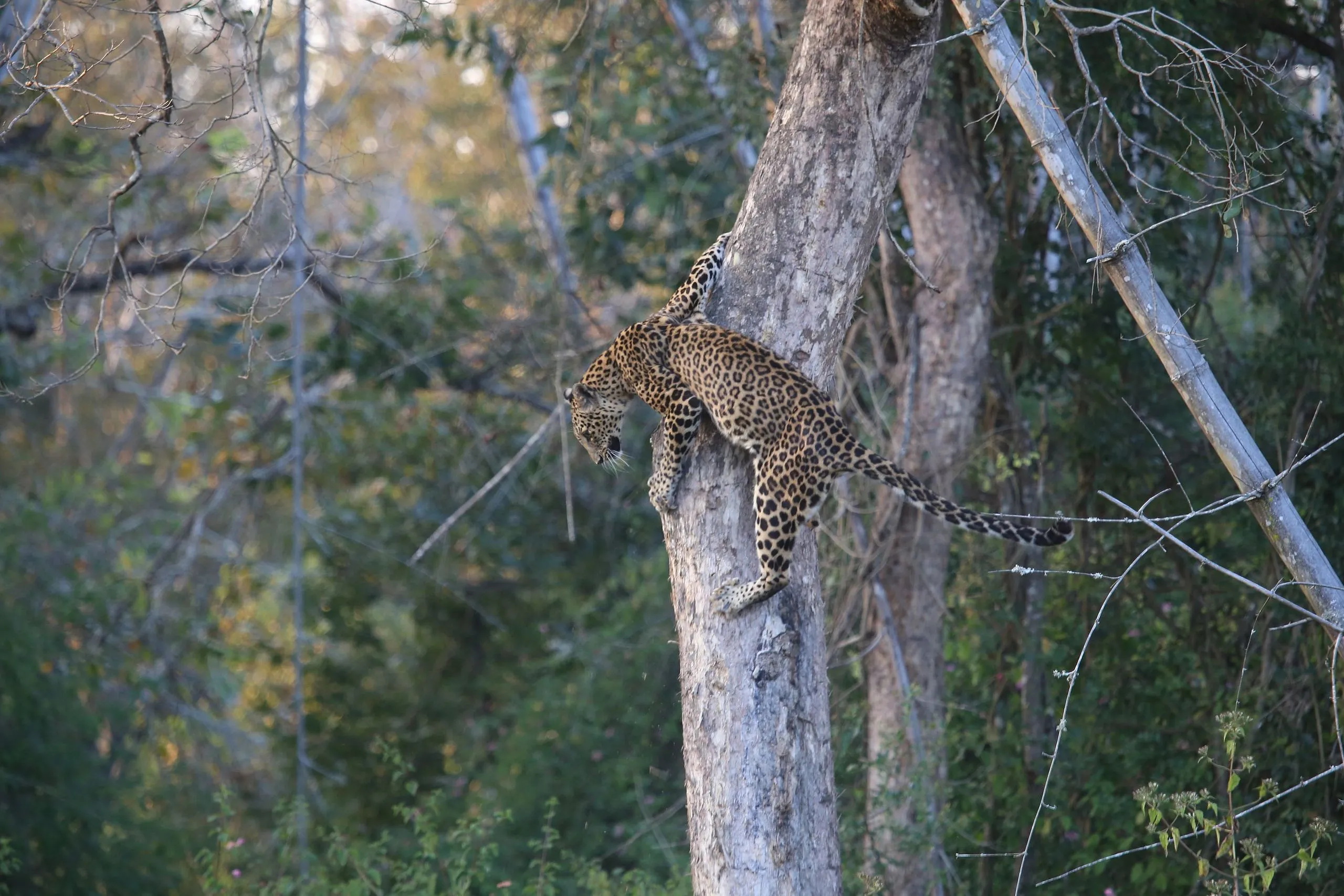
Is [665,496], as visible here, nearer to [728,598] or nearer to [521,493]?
[728,598]

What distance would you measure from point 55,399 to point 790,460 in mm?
16805

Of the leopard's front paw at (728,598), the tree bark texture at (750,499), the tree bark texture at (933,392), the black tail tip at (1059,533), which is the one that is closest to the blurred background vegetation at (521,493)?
the tree bark texture at (933,392)

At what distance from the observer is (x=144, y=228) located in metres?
12.2

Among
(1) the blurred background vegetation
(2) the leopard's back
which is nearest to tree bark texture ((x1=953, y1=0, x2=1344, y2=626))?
(1) the blurred background vegetation

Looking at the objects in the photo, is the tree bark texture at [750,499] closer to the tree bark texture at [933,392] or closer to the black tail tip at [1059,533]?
the black tail tip at [1059,533]

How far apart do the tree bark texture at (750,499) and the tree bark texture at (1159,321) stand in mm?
525

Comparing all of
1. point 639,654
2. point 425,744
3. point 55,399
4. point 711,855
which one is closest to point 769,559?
point 711,855

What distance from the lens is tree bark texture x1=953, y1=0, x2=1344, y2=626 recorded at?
15.3 ft

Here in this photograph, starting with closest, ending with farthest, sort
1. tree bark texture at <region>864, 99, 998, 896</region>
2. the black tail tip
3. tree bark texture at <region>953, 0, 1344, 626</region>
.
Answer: the black tail tip, tree bark texture at <region>953, 0, 1344, 626</region>, tree bark texture at <region>864, 99, 998, 896</region>

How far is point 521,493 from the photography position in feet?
40.2

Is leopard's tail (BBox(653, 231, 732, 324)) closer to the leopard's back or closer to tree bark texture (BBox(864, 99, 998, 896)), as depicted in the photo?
the leopard's back

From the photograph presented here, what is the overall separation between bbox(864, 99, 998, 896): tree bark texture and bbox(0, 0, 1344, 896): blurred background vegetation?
254 mm

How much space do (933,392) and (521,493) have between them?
520cm

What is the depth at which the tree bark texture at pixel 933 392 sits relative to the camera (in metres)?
7.91
